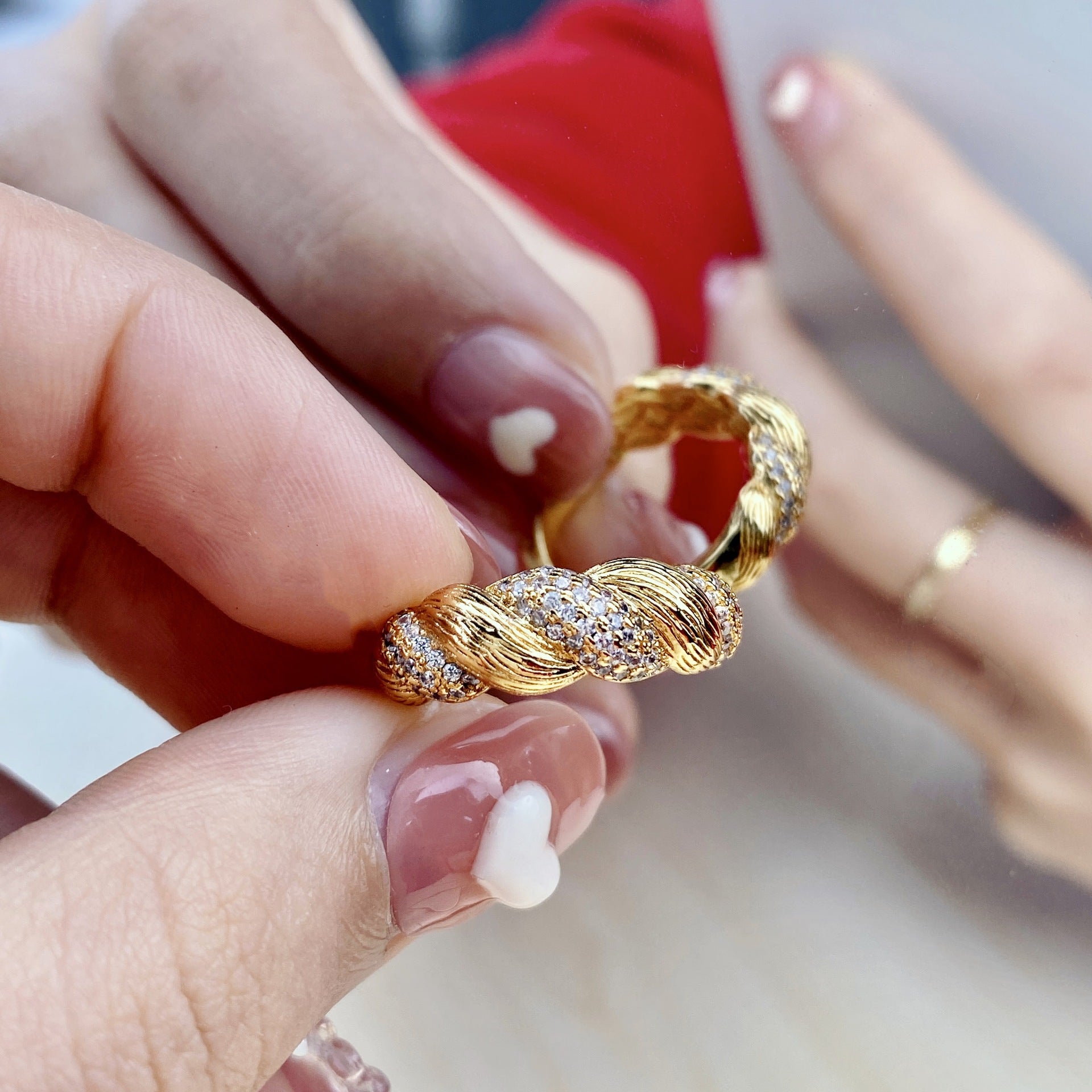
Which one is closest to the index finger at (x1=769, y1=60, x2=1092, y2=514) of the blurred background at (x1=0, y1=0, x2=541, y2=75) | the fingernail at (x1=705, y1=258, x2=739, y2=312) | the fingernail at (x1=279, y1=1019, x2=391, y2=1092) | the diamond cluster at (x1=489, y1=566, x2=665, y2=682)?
the fingernail at (x1=705, y1=258, x2=739, y2=312)

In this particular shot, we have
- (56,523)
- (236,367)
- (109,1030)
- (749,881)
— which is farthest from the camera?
(749,881)

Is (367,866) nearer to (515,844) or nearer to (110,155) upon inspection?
(515,844)

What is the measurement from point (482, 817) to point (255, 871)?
3.5 inches

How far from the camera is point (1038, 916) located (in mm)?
545

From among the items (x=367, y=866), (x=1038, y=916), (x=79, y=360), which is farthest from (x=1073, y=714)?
(x=79, y=360)

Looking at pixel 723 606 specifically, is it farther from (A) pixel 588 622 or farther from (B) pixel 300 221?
(B) pixel 300 221

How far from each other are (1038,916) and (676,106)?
61 centimetres

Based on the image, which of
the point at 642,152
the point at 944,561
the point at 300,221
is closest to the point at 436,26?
the point at 642,152

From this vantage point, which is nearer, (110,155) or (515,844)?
(515,844)

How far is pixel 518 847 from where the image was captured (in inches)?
15.9

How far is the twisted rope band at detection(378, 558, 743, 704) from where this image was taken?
422mm

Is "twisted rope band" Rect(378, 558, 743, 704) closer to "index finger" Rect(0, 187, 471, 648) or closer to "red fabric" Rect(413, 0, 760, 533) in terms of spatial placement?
"index finger" Rect(0, 187, 471, 648)

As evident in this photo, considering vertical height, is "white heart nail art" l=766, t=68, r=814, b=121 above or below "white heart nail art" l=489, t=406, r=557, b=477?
above

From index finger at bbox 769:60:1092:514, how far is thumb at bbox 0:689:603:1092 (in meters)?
0.28
